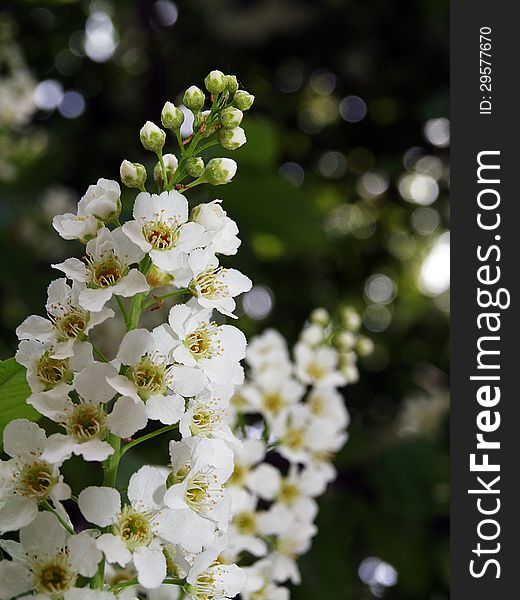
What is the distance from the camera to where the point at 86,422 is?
30.1 inches

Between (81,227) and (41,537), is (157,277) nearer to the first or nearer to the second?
(81,227)

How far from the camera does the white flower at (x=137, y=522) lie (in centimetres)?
73

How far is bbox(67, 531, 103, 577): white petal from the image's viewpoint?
72cm

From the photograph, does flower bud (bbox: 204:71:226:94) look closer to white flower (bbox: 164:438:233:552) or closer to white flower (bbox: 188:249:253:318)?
white flower (bbox: 188:249:253:318)

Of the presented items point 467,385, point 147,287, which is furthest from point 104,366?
point 467,385

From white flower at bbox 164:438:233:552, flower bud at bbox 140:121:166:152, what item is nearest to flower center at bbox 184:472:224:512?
white flower at bbox 164:438:233:552

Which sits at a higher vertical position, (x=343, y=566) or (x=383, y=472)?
(x=383, y=472)

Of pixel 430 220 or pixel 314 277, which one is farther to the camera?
pixel 430 220

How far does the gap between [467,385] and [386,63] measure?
179cm

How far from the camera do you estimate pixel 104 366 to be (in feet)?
2.46

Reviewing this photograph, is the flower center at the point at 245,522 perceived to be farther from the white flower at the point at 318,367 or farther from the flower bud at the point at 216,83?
the flower bud at the point at 216,83

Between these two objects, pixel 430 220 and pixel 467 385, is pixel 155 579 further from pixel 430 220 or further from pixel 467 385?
pixel 430 220

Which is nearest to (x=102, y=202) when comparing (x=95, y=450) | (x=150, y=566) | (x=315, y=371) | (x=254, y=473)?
(x=95, y=450)

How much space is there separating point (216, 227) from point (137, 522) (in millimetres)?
291
